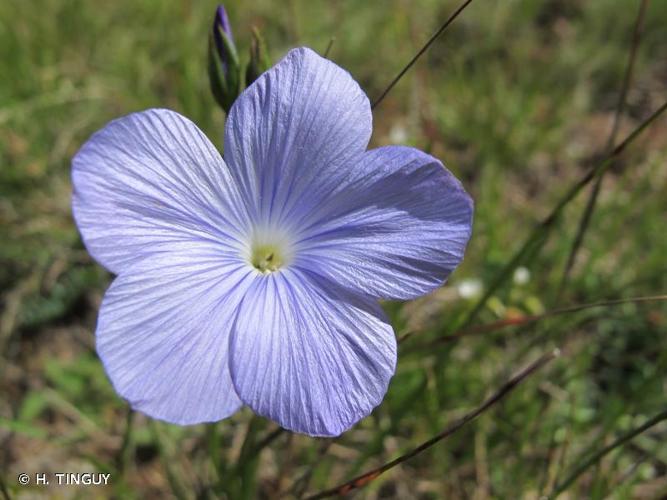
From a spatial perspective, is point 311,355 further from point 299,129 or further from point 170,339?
point 299,129

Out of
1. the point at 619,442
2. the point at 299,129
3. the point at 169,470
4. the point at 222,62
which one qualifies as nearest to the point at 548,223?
the point at 619,442

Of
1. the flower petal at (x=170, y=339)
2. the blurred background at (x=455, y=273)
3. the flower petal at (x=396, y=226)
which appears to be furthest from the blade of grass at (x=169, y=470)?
the flower petal at (x=396, y=226)

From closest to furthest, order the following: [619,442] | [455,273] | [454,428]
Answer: [454,428] < [619,442] < [455,273]

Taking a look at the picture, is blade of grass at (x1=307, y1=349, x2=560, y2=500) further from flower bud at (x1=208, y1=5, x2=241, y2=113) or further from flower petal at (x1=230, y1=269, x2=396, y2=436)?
flower bud at (x1=208, y1=5, x2=241, y2=113)

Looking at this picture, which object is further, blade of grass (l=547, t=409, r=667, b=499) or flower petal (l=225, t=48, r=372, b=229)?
blade of grass (l=547, t=409, r=667, b=499)

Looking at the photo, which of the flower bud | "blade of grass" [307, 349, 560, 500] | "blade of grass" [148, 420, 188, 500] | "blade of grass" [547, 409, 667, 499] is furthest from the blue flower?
"blade of grass" [148, 420, 188, 500]

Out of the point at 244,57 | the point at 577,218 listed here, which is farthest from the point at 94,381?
the point at 577,218
